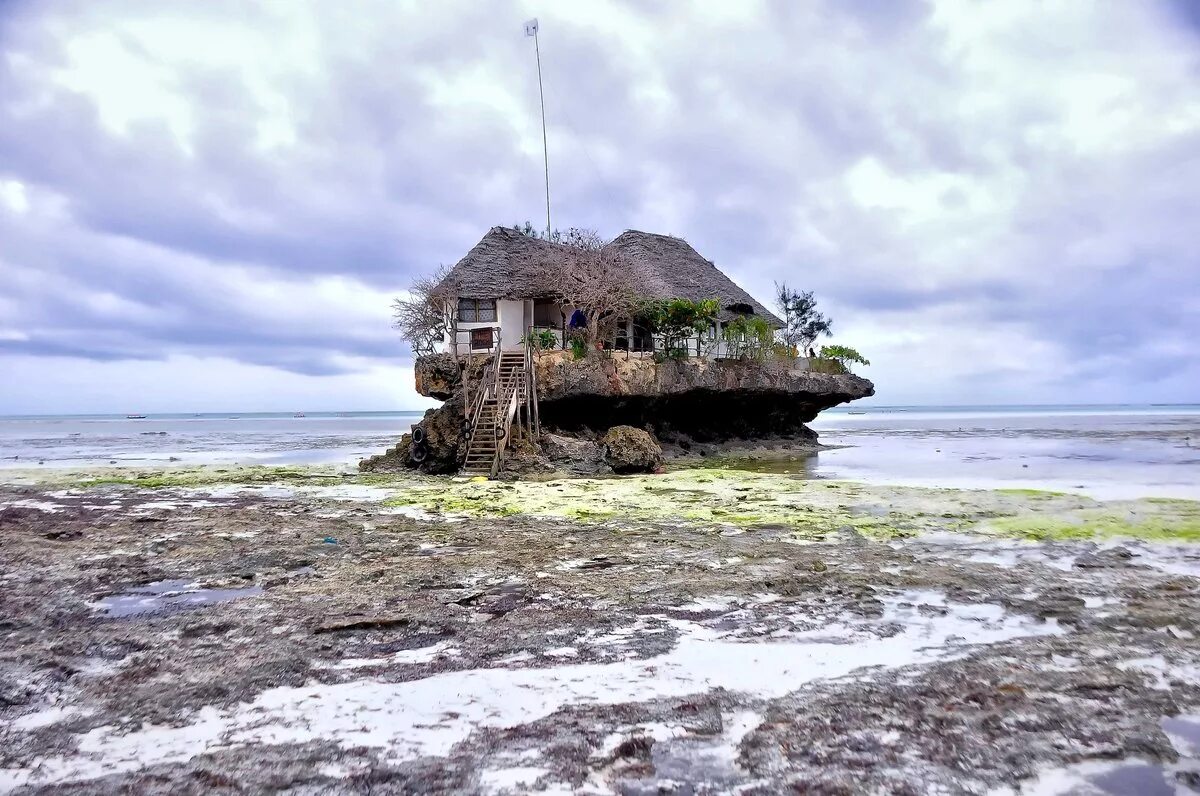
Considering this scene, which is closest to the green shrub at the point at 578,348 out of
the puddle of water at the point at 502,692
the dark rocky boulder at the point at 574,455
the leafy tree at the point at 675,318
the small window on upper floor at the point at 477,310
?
the leafy tree at the point at 675,318

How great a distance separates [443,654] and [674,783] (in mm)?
2141

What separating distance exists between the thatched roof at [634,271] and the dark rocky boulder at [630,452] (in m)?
7.61

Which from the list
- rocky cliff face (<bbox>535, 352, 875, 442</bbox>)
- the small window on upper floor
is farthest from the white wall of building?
rocky cliff face (<bbox>535, 352, 875, 442</bbox>)

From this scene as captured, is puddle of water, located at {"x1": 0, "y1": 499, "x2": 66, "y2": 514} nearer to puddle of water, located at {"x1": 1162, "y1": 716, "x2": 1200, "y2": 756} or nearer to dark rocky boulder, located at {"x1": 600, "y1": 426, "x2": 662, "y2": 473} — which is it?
dark rocky boulder, located at {"x1": 600, "y1": 426, "x2": 662, "y2": 473}

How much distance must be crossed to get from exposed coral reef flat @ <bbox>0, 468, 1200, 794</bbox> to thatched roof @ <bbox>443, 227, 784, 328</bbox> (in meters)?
17.4

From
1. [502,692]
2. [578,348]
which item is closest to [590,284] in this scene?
[578,348]

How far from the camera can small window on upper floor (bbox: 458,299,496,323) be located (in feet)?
87.6

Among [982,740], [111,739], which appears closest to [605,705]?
[982,740]

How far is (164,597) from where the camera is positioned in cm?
634

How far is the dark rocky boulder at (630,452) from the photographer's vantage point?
2028 cm

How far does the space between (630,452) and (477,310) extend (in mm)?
9632

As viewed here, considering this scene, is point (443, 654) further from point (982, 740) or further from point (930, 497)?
point (930, 497)

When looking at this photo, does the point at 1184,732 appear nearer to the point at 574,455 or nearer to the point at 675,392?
the point at 574,455

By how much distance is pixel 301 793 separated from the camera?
9.64 feet
